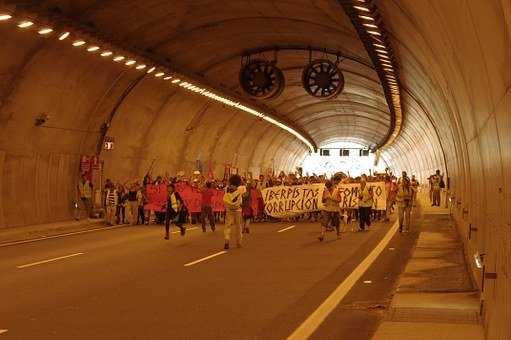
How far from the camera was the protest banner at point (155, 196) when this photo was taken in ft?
103

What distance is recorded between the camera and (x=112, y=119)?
30750 millimetres

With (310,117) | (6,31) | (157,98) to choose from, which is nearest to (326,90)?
(157,98)

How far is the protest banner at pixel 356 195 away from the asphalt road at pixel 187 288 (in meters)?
9.41

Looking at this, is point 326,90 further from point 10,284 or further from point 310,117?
point 310,117

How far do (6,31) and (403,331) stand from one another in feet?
47.2

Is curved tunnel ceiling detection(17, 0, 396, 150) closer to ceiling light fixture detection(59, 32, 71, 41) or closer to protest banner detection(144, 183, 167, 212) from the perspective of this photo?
ceiling light fixture detection(59, 32, 71, 41)

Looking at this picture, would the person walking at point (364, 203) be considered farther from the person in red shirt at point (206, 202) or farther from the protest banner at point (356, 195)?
the person in red shirt at point (206, 202)

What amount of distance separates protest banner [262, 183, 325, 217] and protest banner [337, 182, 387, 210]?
38.3 inches

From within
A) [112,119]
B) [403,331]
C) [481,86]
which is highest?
[112,119]

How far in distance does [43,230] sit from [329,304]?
622 inches

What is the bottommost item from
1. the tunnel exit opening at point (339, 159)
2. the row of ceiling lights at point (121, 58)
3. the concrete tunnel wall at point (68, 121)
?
the concrete tunnel wall at point (68, 121)

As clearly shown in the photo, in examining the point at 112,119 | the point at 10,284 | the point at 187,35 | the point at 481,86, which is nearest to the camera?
the point at 481,86

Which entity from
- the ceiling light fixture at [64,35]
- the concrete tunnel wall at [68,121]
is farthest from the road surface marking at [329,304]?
the concrete tunnel wall at [68,121]

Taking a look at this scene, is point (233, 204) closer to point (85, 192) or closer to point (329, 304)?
point (329, 304)
